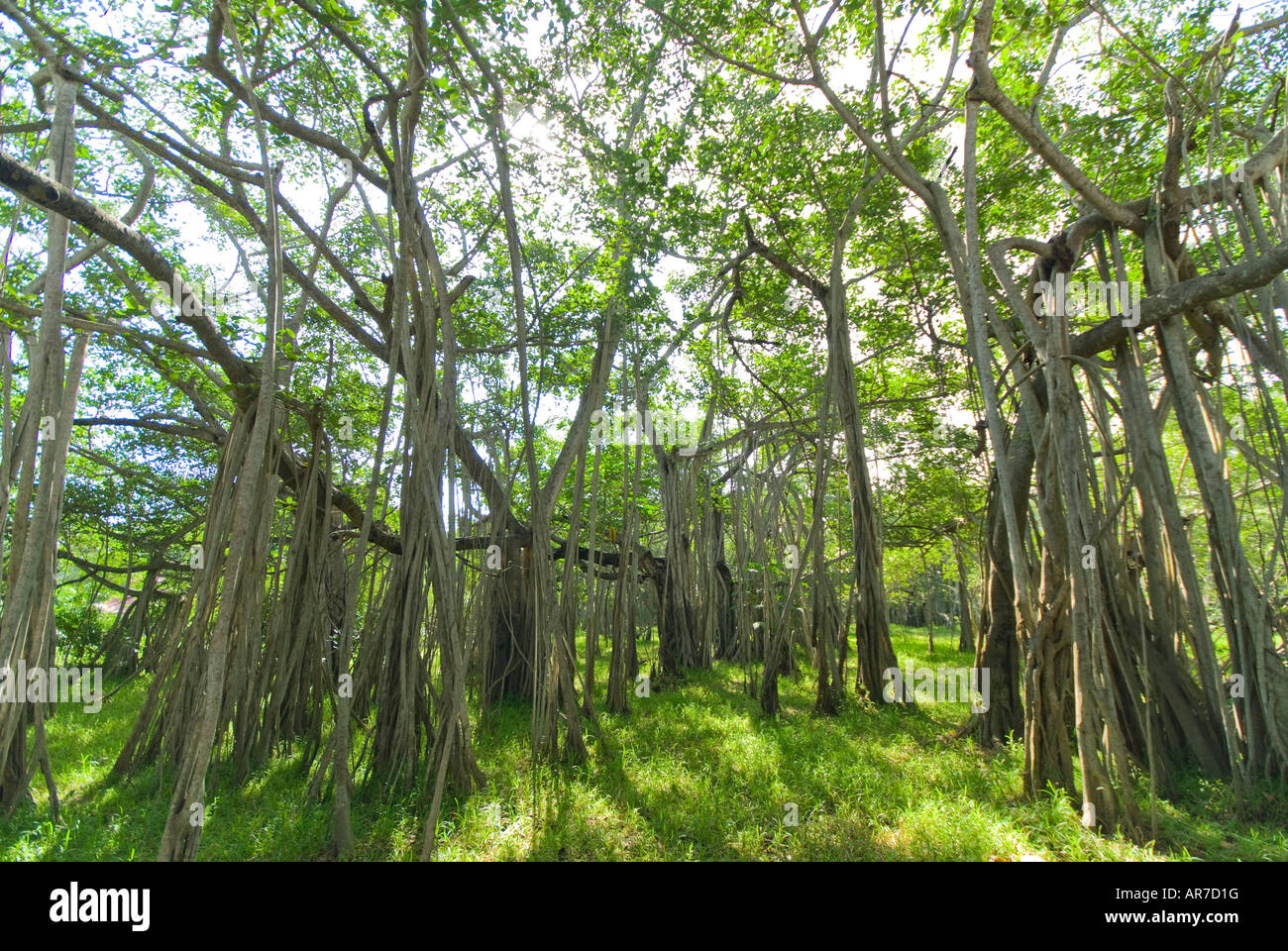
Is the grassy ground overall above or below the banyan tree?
below

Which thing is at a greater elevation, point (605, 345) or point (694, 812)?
point (605, 345)

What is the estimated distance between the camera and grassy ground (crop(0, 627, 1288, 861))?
2.78 m

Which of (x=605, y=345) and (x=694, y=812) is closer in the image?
(x=694, y=812)

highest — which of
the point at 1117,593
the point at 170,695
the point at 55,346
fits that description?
the point at 55,346

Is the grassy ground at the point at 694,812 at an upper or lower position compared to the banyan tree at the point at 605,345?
lower

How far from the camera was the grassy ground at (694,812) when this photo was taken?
2.78m

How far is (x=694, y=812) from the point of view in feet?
10.8

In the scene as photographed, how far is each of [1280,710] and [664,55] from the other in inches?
220

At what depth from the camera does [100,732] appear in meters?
5.68
